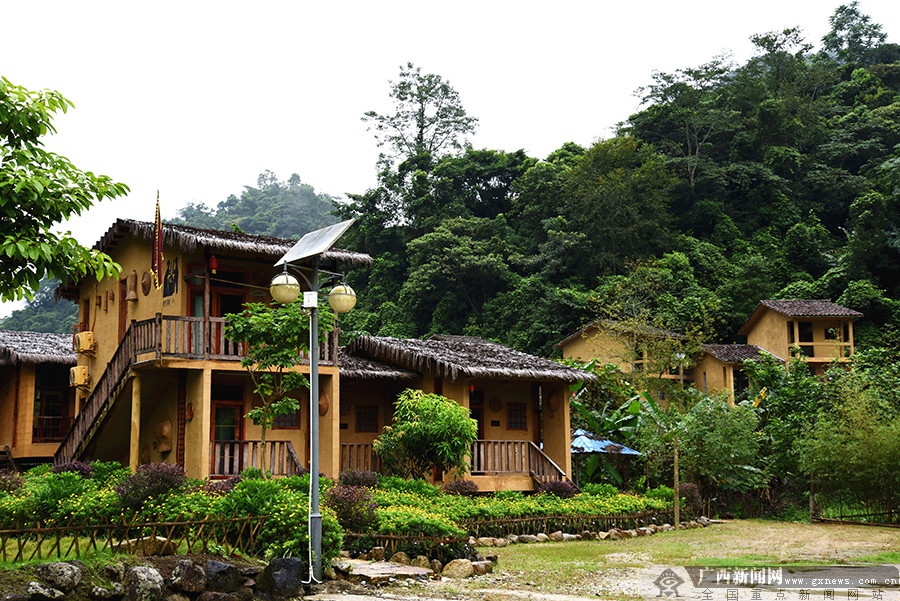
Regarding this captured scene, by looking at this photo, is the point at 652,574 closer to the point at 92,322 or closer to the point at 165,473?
the point at 165,473

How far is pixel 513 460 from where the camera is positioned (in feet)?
70.2

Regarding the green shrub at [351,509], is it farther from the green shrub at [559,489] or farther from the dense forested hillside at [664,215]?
the dense forested hillside at [664,215]

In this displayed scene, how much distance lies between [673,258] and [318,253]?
124ft

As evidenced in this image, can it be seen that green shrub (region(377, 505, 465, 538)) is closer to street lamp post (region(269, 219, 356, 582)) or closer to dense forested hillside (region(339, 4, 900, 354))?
street lamp post (region(269, 219, 356, 582))

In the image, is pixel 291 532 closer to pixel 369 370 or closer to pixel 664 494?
pixel 369 370

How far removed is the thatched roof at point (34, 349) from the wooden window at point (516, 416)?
42.6ft

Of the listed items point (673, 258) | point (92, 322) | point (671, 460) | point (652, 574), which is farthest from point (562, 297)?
point (652, 574)

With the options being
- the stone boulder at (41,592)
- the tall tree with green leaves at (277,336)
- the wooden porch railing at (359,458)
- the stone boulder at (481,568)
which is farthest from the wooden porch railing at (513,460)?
the stone boulder at (41,592)

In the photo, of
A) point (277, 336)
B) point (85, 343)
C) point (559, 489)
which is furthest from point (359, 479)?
point (85, 343)

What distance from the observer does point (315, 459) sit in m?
10.5

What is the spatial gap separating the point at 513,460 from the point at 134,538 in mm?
12832

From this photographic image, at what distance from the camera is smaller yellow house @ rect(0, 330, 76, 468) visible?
23328 mm

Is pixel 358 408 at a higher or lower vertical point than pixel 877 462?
higher

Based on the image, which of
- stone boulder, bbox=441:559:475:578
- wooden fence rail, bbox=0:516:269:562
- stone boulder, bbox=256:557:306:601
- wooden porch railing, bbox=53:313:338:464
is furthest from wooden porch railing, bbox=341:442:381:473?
stone boulder, bbox=256:557:306:601
